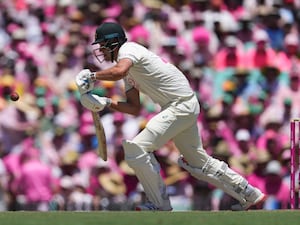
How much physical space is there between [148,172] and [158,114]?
1.82ft

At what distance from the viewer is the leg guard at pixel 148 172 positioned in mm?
9297

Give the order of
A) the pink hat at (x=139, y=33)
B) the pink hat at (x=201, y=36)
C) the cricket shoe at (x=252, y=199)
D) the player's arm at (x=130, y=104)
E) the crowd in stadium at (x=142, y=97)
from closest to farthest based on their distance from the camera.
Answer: the player's arm at (x=130, y=104), the cricket shoe at (x=252, y=199), the crowd in stadium at (x=142, y=97), the pink hat at (x=201, y=36), the pink hat at (x=139, y=33)

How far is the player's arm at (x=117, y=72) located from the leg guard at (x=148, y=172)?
0.57 metres

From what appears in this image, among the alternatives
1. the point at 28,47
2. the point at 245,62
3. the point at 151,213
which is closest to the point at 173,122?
the point at 151,213

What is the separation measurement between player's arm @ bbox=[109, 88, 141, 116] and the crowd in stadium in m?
2.37

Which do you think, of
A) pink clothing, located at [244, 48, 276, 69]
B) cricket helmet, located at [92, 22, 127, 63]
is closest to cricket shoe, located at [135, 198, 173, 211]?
cricket helmet, located at [92, 22, 127, 63]

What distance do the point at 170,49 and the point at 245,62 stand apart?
93cm

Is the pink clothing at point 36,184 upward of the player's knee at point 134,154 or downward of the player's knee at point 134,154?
downward

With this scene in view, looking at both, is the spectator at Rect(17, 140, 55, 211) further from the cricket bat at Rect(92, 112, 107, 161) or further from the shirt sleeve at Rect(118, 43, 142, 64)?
the shirt sleeve at Rect(118, 43, 142, 64)

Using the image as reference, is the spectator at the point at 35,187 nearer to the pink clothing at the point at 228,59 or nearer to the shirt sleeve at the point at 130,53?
the pink clothing at the point at 228,59

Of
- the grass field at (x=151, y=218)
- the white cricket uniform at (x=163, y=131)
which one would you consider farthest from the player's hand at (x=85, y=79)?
the grass field at (x=151, y=218)

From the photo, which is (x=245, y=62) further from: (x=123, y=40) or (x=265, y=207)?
(x=123, y=40)

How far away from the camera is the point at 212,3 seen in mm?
13859

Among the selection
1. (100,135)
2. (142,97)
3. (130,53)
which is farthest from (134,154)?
(142,97)
